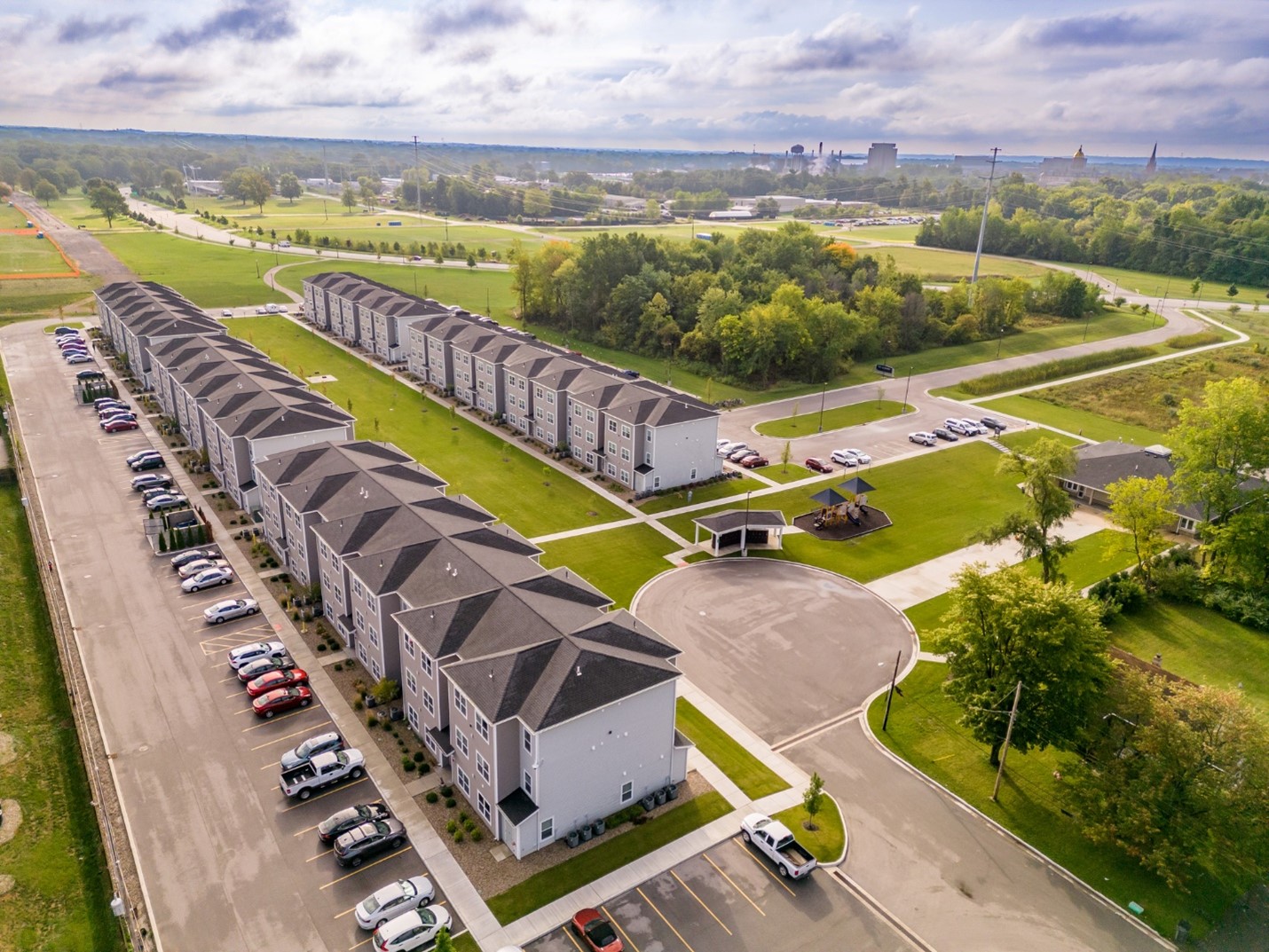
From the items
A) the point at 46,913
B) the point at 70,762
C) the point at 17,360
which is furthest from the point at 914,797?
the point at 17,360

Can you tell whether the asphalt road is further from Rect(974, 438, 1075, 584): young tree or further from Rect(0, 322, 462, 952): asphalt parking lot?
Rect(0, 322, 462, 952): asphalt parking lot

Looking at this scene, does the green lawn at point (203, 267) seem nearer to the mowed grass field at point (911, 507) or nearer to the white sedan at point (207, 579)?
the white sedan at point (207, 579)

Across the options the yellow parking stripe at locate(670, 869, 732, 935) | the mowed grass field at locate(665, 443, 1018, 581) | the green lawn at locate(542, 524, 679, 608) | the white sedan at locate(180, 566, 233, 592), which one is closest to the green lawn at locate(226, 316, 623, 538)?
the green lawn at locate(542, 524, 679, 608)

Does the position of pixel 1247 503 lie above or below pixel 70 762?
above

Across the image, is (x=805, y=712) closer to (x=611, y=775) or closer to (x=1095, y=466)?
(x=611, y=775)

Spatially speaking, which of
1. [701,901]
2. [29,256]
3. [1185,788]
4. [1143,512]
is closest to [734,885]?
[701,901]

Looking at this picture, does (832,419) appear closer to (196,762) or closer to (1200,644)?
(1200,644)

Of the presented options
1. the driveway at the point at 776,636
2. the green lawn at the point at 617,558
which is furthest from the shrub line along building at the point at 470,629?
the green lawn at the point at 617,558
